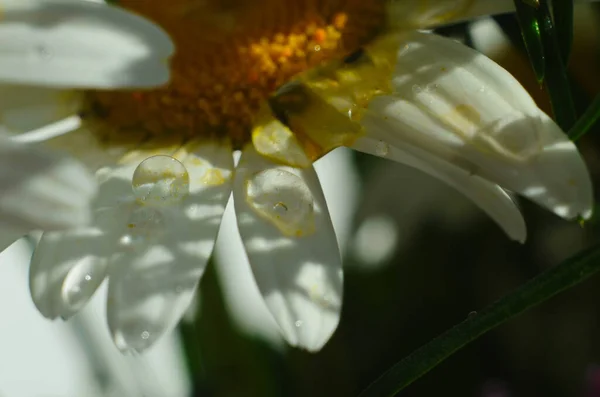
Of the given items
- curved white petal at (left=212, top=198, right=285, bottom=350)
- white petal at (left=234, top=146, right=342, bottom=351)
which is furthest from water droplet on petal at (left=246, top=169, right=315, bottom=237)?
curved white petal at (left=212, top=198, right=285, bottom=350)

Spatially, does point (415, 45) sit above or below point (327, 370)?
above

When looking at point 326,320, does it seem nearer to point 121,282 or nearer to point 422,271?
point 121,282

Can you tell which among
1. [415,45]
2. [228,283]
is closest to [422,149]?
[415,45]

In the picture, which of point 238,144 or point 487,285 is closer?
point 238,144

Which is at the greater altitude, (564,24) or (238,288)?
(564,24)

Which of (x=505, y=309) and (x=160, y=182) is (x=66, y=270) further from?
(x=505, y=309)

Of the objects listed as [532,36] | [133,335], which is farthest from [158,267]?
[532,36]

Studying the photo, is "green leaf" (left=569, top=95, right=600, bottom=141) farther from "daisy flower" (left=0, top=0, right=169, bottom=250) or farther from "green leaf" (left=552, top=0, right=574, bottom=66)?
"daisy flower" (left=0, top=0, right=169, bottom=250)
